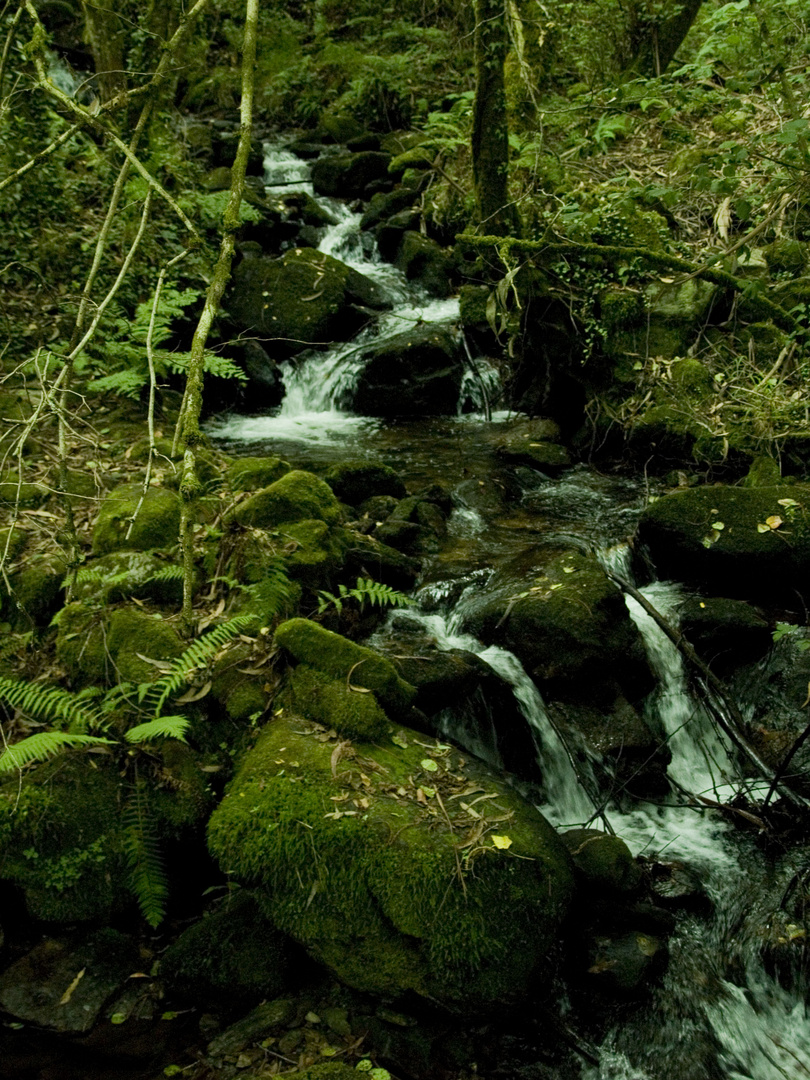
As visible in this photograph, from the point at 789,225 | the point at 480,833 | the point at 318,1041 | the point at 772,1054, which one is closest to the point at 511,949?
the point at 480,833

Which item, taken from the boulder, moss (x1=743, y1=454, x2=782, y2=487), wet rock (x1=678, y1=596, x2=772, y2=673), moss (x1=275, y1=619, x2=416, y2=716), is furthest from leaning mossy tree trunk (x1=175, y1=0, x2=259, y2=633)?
the boulder

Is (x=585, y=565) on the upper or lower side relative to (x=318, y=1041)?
upper

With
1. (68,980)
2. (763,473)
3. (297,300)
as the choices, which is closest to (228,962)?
(68,980)

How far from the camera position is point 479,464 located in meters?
8.34

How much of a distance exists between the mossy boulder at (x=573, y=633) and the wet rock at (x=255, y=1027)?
250 cm

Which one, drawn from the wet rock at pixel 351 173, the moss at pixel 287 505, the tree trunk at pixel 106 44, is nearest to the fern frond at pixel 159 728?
the moss at pixel 287 505

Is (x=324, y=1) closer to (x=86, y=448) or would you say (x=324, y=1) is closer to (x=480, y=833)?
(x=86, y=448)

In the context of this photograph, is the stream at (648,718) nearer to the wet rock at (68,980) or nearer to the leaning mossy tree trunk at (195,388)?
the leaning mossy tree trunk at (195,388)

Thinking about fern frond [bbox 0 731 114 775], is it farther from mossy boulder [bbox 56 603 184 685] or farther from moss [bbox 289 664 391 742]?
moss [bbox 289 664 391 742]

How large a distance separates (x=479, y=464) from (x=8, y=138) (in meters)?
6.07

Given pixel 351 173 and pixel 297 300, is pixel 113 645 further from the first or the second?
pixel 351 173

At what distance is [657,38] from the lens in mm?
12906

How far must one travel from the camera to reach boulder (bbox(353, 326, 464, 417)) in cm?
995

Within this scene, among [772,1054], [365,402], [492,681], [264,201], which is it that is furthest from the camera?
[264,201]
